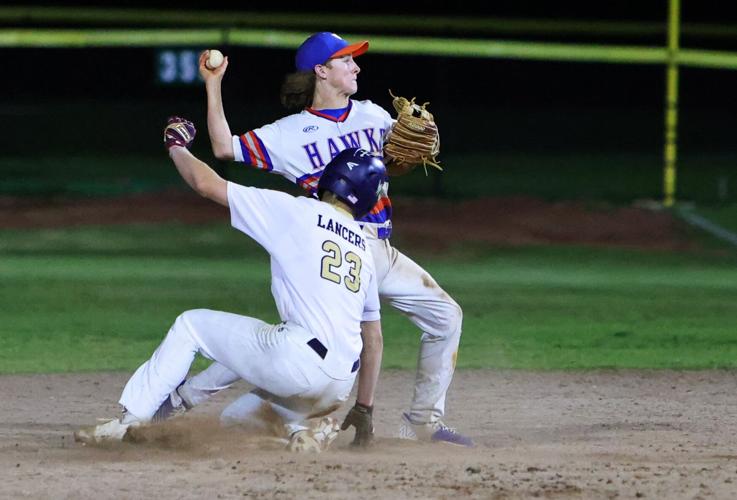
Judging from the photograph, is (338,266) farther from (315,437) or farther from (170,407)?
(170,407)

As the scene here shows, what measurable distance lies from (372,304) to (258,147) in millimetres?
868

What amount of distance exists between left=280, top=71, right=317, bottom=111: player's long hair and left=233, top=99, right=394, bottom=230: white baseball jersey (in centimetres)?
11

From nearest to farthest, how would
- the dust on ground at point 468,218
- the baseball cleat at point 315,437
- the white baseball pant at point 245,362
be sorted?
the white baseball pant at point 245,362 → the baseball cleat at point 315,437 → the dust on ground at point 468,218

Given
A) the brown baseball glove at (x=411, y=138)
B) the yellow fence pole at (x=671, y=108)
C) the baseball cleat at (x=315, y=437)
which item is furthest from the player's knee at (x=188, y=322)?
the yellow fence pole at (x=671, y=108)

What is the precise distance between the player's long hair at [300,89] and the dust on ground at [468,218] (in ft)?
24.4

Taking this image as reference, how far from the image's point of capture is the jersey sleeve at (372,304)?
6355 mm

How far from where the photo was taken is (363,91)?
79.9 ft

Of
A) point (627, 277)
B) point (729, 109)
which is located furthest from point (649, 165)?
point (627, 277)

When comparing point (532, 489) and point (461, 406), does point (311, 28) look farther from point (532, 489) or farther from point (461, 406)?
point (532, 489)

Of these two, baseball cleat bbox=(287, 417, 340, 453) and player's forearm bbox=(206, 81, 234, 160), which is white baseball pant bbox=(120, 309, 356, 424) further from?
player's forearm bbox=(206, 81, 234, 160)

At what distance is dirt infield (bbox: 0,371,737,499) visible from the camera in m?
5.51

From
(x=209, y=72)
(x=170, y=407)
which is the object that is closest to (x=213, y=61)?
(x=209, y=72)

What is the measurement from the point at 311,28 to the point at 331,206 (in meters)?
16.4

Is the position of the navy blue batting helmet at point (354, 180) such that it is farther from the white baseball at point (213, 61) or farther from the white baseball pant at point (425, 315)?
the white baseball at point (213, 61)
